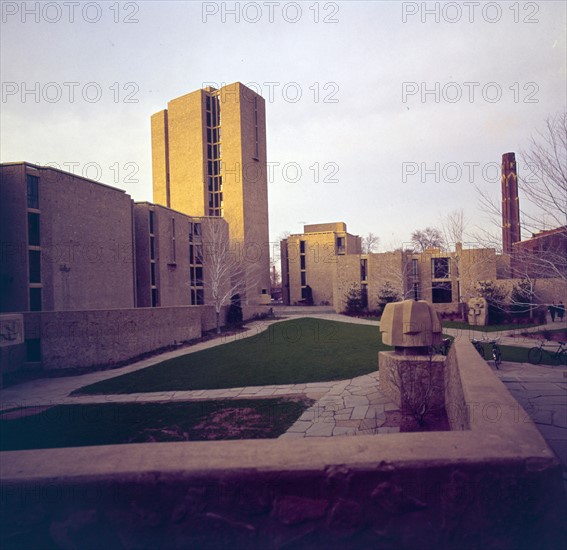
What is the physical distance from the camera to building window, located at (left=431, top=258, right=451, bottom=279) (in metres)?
30.7

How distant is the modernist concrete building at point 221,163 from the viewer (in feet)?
122

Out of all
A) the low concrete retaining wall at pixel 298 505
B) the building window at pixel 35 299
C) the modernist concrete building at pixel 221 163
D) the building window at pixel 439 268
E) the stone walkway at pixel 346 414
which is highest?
the modernist concrete building at pixel 221 163

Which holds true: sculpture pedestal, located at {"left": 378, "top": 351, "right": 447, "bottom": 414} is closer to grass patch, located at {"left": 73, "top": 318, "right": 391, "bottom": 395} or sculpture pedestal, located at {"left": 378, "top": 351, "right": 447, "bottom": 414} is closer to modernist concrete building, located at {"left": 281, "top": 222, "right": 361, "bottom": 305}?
grass patch, located at {"left": 73, "top": 318, "right": 391, "bottom": 395}

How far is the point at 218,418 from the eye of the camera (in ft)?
22.9

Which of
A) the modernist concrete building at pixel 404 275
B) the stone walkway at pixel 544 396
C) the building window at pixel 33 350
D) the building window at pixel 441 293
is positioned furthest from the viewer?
the building window at pixel 441 293

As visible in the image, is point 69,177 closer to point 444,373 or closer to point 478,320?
point 444,373

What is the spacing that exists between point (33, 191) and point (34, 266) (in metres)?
3.53

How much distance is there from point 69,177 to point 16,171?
237cm

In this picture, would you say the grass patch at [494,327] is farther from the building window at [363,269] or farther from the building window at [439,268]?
the building window at [363,269]

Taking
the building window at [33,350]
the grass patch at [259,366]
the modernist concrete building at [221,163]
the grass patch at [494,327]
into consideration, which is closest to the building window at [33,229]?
the building window at [33,350]

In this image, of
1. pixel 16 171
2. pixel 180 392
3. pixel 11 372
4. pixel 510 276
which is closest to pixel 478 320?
pixel 510 276

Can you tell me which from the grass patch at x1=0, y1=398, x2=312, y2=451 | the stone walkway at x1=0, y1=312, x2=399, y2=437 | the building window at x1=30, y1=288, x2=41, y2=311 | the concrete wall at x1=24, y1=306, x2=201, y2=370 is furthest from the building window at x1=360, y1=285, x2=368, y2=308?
the grass patch at x1=0, y1=398, x2=312, y2=451

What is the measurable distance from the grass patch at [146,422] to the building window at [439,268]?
2653 cm

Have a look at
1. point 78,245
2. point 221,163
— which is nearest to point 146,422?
point 78,245
